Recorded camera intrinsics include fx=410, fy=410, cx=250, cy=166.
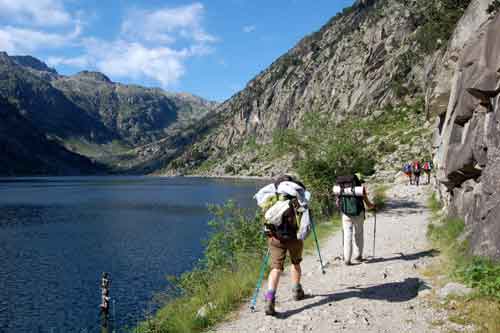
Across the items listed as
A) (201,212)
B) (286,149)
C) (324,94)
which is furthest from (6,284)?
(324,94)

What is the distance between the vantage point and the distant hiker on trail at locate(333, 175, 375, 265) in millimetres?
11836

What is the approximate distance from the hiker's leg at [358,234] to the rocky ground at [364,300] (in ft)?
1.39

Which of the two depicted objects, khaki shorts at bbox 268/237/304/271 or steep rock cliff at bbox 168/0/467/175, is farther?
steep rock cliff at bbox 168/0/467/175

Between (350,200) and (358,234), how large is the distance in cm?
116

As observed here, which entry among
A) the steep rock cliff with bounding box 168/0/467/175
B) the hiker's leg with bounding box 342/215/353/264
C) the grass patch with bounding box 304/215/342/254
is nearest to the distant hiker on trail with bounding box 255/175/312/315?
the hiker's leg with bounding box 342/215/353/264

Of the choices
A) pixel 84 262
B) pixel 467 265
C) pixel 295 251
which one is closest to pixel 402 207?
pixel 467 265

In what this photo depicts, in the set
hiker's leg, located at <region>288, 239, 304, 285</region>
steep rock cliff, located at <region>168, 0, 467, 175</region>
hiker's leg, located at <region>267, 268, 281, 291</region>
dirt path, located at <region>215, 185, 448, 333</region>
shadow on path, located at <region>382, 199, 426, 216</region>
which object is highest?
steep rock cliff, located at <region>168, 0, 467, 175</region>

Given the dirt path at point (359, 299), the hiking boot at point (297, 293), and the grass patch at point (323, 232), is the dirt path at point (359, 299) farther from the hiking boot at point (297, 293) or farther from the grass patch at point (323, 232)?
the grass patch at point (323, 232)

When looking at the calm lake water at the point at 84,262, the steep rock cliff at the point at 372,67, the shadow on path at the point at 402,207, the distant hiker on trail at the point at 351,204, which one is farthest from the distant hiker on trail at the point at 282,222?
the steep rock cliff at the point at 372,67

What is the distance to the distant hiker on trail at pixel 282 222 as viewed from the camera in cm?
827

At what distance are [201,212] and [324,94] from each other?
110 metres

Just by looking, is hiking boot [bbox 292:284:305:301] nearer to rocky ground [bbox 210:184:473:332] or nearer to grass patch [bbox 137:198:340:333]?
rocky ground [bbox 210:184:473:332]

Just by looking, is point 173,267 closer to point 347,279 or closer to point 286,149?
point 286,149

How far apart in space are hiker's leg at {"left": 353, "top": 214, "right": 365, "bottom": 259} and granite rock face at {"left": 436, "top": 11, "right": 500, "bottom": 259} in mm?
2815
